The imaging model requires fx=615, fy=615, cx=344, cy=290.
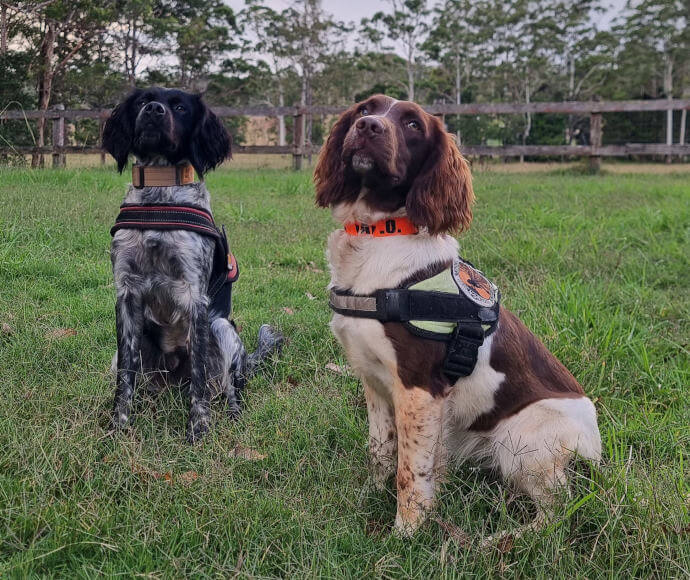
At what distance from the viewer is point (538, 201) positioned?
841 cm

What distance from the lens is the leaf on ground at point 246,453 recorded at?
233 cm

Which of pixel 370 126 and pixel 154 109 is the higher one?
pixel 154 109

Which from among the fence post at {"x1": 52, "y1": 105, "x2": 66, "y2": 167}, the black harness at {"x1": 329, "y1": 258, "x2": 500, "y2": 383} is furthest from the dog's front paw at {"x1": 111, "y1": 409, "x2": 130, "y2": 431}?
the fence post at {"x1": 52, "y1": 105, "x2": 66, "y2": 167}

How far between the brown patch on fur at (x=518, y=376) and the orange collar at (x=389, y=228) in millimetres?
488

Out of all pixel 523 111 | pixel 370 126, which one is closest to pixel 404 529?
pixel 370 126

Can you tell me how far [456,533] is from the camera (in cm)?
192

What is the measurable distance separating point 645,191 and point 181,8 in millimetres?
27330

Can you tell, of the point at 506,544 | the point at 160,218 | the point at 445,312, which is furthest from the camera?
the point at 160,218

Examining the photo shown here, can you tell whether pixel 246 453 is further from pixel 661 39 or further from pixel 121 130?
pixel 661 39

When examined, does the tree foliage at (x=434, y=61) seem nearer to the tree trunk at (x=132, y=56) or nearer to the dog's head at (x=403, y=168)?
the tree trunk at (x=132, y=56)

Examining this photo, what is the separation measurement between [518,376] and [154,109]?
81.7 inches

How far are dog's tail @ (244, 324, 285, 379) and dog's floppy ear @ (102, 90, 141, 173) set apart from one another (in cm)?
118

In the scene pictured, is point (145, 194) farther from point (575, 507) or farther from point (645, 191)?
point (645, 191)

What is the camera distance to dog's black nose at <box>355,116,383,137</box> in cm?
212
